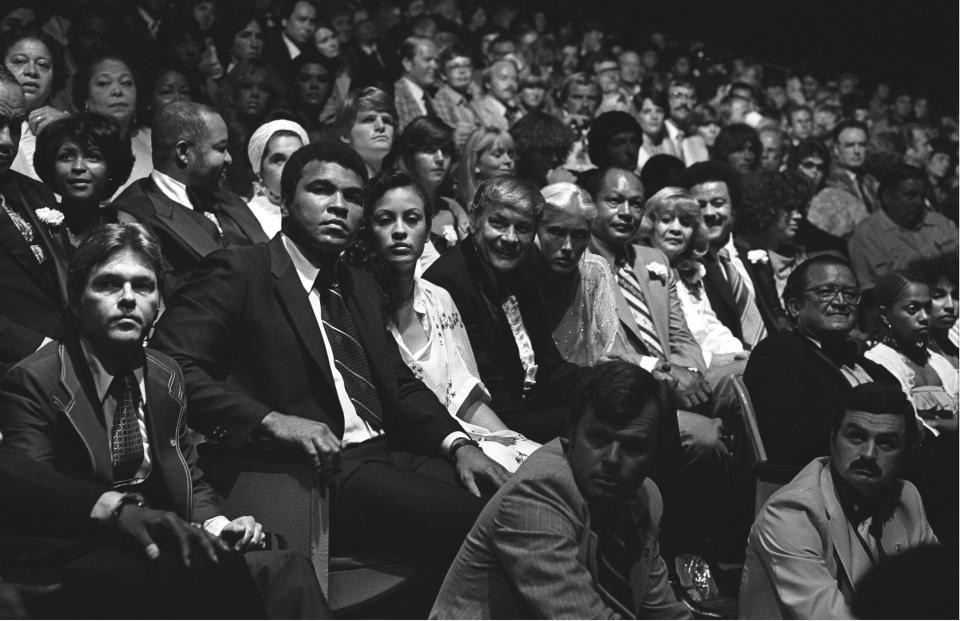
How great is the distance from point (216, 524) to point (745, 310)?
337 centimetres

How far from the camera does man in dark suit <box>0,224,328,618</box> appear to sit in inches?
111

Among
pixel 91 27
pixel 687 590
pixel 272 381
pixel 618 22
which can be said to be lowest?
pixel 687 590

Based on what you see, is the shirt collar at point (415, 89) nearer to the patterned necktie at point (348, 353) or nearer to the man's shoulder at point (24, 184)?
the man's shoulder at point (24, 184)

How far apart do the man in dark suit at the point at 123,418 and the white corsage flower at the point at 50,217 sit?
38.9 inches

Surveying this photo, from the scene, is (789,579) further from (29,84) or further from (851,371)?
(29,84)

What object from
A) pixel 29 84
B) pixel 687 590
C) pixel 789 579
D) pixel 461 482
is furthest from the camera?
pixel 29 84

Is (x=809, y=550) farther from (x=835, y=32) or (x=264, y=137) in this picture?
(x=835, y=32)

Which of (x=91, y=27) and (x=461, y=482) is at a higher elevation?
(x=91, y=27)

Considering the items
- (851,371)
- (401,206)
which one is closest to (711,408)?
(851,371)

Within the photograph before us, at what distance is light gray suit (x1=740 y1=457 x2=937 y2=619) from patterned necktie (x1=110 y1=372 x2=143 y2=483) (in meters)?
1.69

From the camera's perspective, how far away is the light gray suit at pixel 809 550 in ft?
10.8

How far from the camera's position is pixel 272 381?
3.50 m

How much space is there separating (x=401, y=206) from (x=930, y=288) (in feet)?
9.12

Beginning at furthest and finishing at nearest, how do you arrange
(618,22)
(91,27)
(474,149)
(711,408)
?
(618,22) < (91,27) < (474,149) < (711,408)
